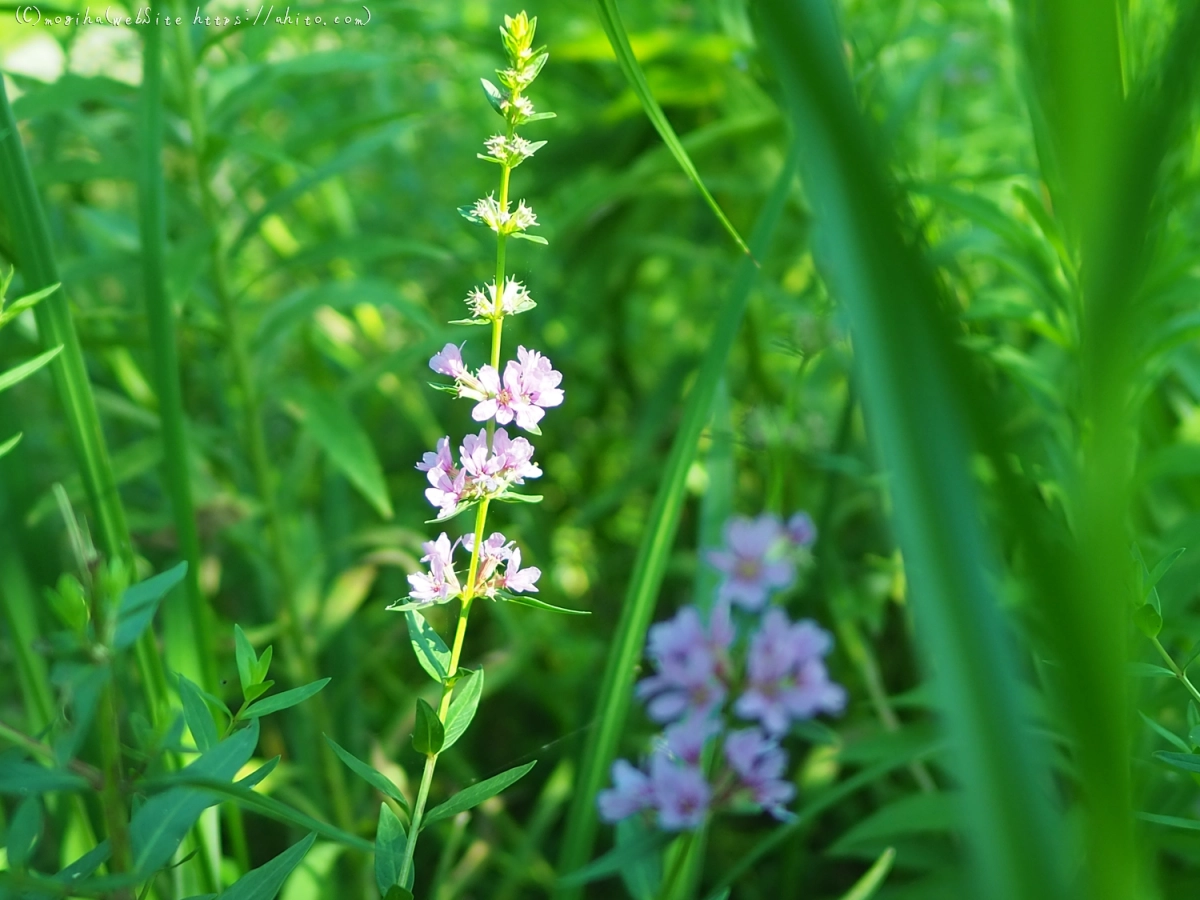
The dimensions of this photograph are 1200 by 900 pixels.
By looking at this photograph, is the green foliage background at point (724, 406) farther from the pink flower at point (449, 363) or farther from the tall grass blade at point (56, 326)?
the pink flower at point (449, 363)

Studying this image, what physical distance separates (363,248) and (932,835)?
2.15 ft

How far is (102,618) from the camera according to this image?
30 centimetres

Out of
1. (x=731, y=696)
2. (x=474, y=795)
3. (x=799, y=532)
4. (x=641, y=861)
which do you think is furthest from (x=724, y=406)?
(x=474, y=795)

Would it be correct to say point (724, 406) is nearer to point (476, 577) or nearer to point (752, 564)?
point (752, 564)

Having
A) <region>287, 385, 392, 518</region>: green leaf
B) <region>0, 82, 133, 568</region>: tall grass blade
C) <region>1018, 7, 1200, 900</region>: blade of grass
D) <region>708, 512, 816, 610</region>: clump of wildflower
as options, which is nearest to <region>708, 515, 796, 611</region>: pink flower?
<region>708, 512, 816, 610</region>: clump of wildflower

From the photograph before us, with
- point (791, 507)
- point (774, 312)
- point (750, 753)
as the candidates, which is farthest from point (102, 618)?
point (774, 312)

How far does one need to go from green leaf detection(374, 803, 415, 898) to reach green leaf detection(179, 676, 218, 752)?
0.07m

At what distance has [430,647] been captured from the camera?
39cm

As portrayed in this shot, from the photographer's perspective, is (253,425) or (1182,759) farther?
(253,425)

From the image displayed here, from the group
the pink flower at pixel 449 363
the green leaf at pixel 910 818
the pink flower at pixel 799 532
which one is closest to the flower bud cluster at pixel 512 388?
the pink flower at pixel 449 363

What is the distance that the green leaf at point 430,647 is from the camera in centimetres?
39

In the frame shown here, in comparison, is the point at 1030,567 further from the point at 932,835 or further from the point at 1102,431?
the point at 932,835

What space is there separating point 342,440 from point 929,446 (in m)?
0.69

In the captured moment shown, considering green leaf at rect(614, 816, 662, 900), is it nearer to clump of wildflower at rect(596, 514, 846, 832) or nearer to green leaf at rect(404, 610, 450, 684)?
clump of wildflower at rect(596, 514, 846, 832)
